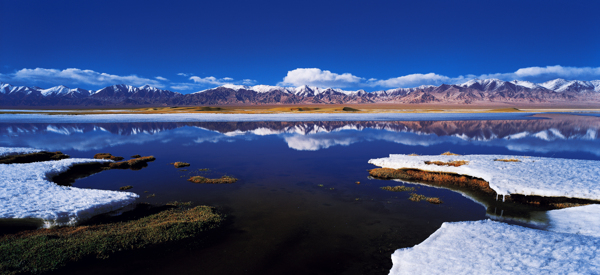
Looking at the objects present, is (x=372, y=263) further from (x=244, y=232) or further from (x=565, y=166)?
(x=565, y=166)

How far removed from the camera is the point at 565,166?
73.2 feet

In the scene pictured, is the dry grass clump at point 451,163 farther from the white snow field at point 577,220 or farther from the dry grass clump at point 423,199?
the white snow field at point 577,220

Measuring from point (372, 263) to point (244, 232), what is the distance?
5.62 metres

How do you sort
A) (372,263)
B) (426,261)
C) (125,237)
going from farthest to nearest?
(125,237)
(372,263)
(426,261)

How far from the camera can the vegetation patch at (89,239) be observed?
388 inches

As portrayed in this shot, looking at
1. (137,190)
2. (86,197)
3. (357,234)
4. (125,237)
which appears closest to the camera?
(125,237)

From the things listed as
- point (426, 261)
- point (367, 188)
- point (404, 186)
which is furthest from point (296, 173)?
point (426, 261)

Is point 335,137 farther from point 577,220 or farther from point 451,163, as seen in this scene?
point 577,220

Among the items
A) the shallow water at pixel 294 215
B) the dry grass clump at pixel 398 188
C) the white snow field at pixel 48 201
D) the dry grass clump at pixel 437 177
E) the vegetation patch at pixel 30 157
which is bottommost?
the shallow water at pixel 294 215

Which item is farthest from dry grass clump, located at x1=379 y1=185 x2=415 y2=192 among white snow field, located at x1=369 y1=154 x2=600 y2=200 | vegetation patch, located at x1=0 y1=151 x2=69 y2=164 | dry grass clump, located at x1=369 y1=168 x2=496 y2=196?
vegetation patch, located at x1=0 y1=151 x2=69 y2=164

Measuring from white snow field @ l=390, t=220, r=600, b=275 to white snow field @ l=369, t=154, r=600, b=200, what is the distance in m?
7.17

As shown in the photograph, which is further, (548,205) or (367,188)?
(367,188)

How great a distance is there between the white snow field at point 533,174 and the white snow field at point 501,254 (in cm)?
717

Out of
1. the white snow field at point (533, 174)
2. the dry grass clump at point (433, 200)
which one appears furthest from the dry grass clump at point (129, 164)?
the dry grass clump at point (433, 200)
